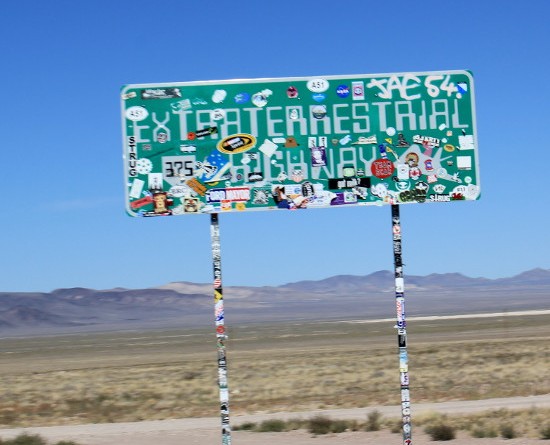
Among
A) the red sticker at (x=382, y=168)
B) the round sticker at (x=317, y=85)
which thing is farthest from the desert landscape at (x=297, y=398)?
the round sticker at (x=317, y=85)

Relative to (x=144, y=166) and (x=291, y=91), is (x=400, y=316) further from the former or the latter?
(x=144, y=166)

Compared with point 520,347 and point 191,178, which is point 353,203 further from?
point 520,347

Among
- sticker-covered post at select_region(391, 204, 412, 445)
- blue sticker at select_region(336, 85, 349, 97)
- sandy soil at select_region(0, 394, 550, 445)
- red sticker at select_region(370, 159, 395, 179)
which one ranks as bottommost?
sandy soil at select_region(0, 394, 550, 445)

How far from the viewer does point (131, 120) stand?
10695mm

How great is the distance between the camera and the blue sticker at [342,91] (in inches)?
426

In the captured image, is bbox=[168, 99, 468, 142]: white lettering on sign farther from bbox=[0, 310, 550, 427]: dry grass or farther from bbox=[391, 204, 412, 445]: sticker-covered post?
bbox=[0, 310, 550, 427]: dry grass

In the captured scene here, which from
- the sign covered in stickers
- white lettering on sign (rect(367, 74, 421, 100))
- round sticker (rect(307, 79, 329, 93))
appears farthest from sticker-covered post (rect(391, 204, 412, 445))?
round sticker (rect(307, 79, 329, 93))

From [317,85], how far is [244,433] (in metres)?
10.4

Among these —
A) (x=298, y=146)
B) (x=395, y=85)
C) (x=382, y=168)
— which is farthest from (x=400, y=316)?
(x=395, y=85)

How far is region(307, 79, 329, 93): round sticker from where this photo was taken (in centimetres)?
1078

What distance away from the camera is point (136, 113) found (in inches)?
422

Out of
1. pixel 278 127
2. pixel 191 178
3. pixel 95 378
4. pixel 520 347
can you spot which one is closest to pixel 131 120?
pixel 191 178

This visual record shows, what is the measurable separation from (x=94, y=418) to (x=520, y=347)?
2735cm

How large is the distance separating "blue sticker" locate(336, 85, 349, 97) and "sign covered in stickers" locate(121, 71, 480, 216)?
0.03m
